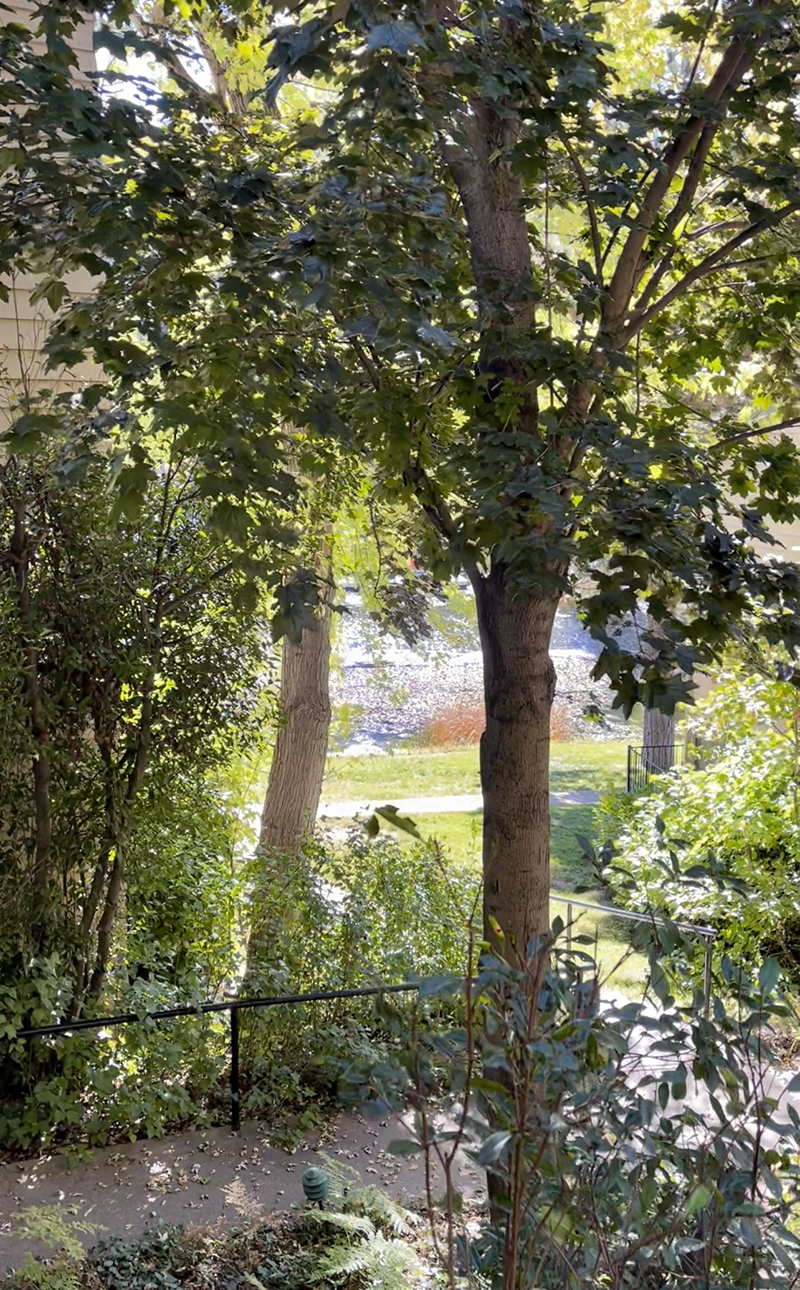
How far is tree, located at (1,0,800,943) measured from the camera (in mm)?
2307

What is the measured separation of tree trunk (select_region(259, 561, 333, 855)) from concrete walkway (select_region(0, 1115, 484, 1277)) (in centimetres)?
306

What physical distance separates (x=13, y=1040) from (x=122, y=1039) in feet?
1.71

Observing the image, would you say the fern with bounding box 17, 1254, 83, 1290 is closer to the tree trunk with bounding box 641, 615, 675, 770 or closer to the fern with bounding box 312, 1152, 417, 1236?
the fern with bounding box 312, 1152, 417, 1236

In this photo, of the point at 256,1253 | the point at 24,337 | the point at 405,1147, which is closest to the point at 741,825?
the point at 256,1253

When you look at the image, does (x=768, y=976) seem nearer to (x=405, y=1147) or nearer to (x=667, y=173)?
(x=405, y=1147)

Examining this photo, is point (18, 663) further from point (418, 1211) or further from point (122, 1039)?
point (418, 1211)

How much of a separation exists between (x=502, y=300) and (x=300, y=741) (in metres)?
5.06

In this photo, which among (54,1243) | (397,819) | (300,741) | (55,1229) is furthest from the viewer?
(300,741)

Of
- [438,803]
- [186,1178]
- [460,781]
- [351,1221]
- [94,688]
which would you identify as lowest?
[186,1178]

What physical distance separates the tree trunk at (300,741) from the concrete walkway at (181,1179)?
3.06 meters

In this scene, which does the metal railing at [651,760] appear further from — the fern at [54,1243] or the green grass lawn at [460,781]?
the fern at [54,1243]

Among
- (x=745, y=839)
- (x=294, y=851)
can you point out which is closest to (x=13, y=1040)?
(x=294, y=851)

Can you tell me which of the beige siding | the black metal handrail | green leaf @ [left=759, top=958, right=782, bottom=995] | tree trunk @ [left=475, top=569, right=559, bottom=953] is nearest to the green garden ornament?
the black metal handrail

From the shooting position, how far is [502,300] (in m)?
3.09
